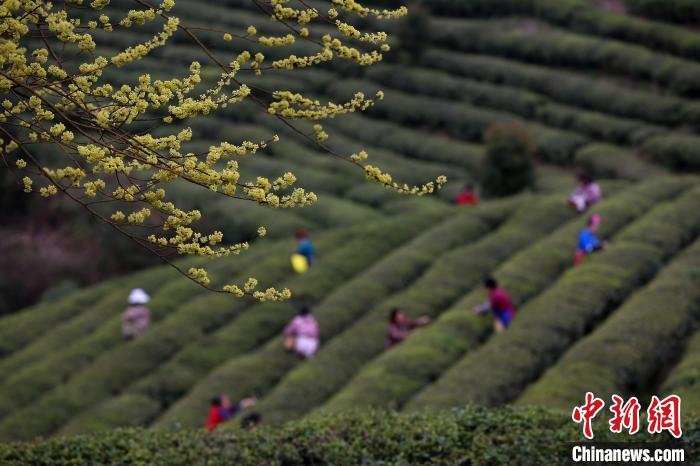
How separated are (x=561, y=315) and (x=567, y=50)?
2134 cm

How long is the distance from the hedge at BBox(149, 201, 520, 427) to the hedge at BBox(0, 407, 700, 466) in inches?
150

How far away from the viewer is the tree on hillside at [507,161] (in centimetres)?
2612

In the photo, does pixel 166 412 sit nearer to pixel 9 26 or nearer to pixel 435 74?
pixel 9 26

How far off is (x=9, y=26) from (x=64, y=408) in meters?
11.5

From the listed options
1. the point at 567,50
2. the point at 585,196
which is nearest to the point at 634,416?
the point at 585,196

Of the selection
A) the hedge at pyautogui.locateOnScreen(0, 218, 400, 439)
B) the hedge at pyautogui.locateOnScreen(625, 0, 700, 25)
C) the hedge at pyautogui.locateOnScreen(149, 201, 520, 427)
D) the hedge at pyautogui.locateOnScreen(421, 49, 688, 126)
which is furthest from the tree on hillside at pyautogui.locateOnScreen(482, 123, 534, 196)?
the hedge at pyautogui.locateOnScreen(625, 0, 700, 25)

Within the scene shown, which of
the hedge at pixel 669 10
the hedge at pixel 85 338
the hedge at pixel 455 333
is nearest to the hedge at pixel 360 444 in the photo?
the hedge at pixel 455 333

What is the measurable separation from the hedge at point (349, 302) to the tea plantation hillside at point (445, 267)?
5 centimetres

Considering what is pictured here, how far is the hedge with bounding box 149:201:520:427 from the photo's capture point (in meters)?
16.1

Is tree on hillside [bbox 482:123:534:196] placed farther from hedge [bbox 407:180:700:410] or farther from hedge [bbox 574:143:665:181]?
hedge [bbox 407:180:700:410]

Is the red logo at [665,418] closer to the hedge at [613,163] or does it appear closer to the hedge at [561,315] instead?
the hedge at [561,315]

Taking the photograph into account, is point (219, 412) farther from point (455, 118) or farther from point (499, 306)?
point (455, 118)

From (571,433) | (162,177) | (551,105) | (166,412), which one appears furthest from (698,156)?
(162,177)

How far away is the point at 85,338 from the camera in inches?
792
